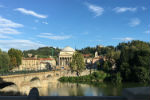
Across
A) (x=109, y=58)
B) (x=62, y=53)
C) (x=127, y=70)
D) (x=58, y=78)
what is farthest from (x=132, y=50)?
(x=62, y=53)

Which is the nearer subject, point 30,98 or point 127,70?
point 30,98

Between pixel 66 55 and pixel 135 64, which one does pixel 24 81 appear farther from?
pixel 66 55

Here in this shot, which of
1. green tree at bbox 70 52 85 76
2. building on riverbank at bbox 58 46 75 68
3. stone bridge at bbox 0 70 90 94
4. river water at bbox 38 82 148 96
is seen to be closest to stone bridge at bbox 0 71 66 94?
stone bridge at bbox 0 70 90 94

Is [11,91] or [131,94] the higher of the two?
[131,94]

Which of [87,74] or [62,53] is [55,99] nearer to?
[87,74]

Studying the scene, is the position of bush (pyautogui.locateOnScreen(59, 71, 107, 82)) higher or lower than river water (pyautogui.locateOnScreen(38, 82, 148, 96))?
higher

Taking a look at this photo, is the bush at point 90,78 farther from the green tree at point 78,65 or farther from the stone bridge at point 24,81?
the stone bridge at point 24,81

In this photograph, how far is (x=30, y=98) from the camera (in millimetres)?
4852

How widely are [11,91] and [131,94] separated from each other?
3059 centimetres

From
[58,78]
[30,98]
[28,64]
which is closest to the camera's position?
[30,98]

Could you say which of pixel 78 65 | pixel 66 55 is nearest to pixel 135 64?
pixel 78 65

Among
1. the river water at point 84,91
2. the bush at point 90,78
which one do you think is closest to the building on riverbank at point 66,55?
the bush at point 90,78

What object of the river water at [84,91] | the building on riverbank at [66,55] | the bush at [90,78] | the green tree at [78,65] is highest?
the building on riverbank at [66,55]

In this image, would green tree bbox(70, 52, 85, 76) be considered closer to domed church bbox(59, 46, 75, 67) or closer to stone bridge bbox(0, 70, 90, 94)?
stone bridge bbox(0, 70, 90, 94)
